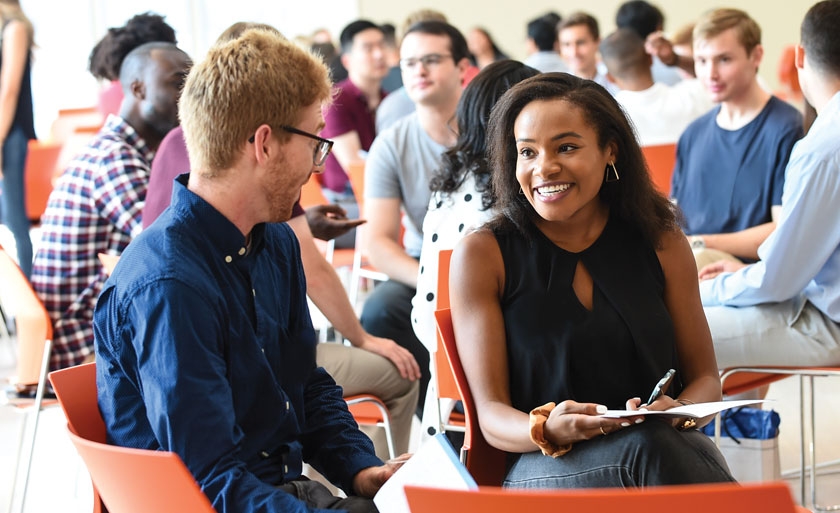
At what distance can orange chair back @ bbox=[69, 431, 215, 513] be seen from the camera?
1.26 meters

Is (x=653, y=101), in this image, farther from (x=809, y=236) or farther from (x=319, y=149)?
(x=319, y=149)

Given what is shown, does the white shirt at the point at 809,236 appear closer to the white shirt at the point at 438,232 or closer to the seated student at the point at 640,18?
the white shirt at the point at 438,232

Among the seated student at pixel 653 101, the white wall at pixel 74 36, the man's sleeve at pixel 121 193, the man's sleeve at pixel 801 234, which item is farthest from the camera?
the white wall at pixel 74 36

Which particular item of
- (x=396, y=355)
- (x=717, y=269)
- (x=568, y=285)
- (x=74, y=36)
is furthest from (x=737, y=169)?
(x=74, y=36)

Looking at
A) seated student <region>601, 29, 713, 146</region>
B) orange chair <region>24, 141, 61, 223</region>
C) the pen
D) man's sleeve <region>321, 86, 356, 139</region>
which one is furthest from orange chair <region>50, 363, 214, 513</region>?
orange chair <region>24, 141, 61, 223</region>

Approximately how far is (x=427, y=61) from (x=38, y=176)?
3.85 m

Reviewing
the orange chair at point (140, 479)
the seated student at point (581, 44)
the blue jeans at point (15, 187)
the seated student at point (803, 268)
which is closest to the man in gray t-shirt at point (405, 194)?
the seated student at point (803, 268)

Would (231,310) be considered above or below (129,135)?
below

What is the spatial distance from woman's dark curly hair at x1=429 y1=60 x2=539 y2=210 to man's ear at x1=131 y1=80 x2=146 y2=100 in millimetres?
1037

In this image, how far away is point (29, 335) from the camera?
298 cm

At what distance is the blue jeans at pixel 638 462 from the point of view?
1.77 m

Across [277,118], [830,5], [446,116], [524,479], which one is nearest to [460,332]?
[524,479]

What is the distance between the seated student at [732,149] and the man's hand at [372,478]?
76.6 inches

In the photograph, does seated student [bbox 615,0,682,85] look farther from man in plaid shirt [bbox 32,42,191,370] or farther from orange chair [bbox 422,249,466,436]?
orange chair [bbox 422,249,466,436]
